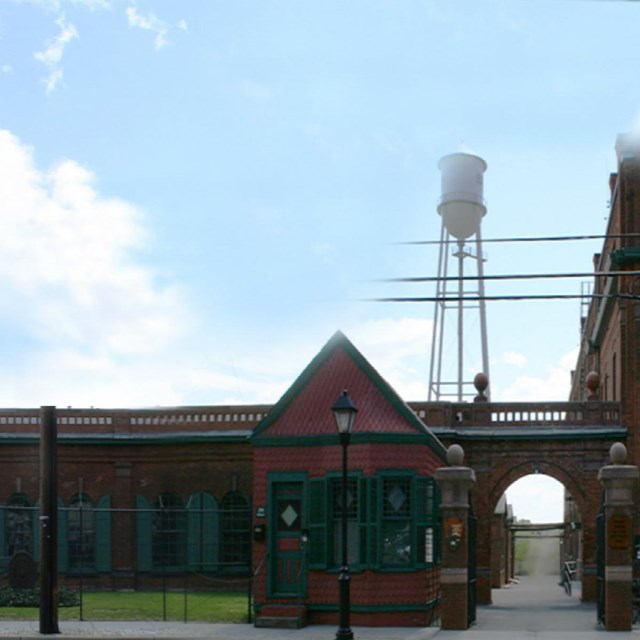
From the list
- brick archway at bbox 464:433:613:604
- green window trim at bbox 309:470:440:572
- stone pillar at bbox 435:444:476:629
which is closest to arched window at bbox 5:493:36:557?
brick archway at bbox 464:433:613:604

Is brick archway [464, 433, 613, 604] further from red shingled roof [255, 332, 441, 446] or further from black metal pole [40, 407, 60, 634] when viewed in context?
black metal pole [40, 407, 60, 634]

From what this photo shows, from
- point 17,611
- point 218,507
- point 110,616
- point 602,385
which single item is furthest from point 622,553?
point 602,385

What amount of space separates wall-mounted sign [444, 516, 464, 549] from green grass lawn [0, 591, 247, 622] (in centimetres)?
497

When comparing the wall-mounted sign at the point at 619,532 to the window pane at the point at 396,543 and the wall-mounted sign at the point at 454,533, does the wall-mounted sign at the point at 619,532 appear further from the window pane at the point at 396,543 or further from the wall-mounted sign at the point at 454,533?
the window pane at the point at 396,543

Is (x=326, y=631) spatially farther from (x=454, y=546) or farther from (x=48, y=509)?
(x=48, y=509)

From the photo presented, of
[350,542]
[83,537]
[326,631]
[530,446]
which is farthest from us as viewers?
[83,537]

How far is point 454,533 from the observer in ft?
71.4

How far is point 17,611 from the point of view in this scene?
25828mm

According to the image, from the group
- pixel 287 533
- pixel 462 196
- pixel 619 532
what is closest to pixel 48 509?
pixel 287 533

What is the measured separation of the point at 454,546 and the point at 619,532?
9.81 ft

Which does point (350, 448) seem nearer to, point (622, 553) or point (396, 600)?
point (396, 600)

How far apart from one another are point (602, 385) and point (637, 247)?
14.0m

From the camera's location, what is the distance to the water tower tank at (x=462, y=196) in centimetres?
4591

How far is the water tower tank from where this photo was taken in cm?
→ 4591
